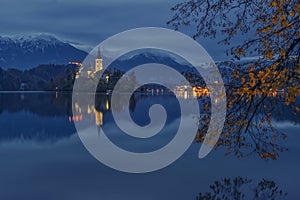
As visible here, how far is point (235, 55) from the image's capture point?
6945mm

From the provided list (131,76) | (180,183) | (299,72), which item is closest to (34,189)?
(180,183)

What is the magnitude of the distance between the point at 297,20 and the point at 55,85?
168803mm

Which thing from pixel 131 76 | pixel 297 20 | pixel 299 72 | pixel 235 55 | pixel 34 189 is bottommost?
pixel 34 189

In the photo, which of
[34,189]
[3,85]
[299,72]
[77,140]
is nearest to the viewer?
[299,72]

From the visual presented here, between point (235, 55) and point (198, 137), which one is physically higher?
point (235, 55)

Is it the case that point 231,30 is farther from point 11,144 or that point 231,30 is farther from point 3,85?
point 3,85

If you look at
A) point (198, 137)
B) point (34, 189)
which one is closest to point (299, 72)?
point (198, 137)

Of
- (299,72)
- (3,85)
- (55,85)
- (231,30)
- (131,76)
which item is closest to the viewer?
(299,72)

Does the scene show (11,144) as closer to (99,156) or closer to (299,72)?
(99,156)

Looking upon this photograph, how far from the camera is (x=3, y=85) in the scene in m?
190

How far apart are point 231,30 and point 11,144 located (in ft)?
65.7

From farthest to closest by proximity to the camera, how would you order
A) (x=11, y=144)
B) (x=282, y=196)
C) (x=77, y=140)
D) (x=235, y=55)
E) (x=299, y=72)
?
(x=77, y=140), (x=11, y=144), (x=282, y=196), (x=235, y=55), (x=299, y=72)

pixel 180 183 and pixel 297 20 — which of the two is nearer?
pixel 297 20

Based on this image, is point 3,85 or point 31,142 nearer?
point 31,142
